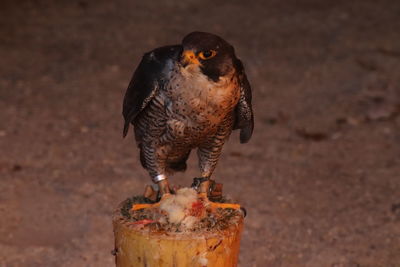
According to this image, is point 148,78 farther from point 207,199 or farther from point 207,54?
point 207,199

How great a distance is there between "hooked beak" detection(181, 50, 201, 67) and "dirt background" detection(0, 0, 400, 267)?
184 cm

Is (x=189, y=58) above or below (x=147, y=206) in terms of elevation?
above

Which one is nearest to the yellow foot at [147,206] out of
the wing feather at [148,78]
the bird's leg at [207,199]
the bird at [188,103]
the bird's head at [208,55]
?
the bird at [188,103]

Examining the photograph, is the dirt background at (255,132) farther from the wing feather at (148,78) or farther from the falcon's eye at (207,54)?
the falcon's eye at (207,54)

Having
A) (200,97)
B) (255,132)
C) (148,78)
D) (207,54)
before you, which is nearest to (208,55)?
(207,54)

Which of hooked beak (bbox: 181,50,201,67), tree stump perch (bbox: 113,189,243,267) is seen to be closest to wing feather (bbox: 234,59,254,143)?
hooked beak (bbox: 181,50,201,67)

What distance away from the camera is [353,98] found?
6.25m

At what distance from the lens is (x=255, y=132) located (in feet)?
18.3

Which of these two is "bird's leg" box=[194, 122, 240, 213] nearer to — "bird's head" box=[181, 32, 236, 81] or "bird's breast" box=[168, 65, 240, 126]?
"bird's breast" box=[168, 65, 240, 126]

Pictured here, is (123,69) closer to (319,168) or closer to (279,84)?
(279,84)

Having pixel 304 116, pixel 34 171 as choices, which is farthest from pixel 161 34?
pixel 34 171

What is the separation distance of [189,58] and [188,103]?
19 centimetres

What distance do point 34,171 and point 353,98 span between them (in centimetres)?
328

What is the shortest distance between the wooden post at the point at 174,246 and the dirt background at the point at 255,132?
1211 millimetres
